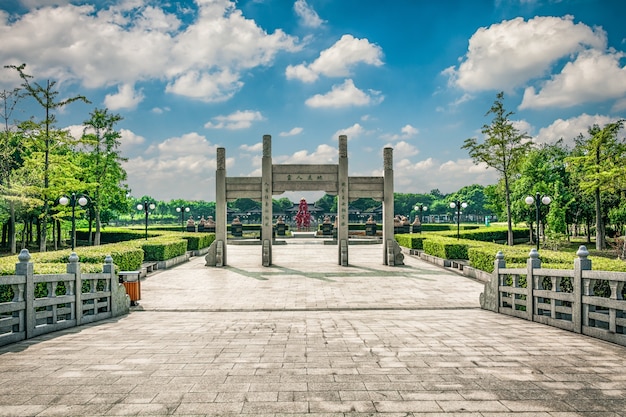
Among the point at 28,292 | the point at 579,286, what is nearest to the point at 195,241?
the point at 28,292

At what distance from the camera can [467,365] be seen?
17.6 ft

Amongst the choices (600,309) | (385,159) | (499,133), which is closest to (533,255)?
(600,309)

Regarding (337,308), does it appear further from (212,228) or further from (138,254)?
(212,228)

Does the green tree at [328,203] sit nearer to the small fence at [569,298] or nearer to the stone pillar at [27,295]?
the small fence at [569,298]

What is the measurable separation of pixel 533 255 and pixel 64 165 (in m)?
28.5

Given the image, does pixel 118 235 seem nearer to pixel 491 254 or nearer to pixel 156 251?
pixel 156 251

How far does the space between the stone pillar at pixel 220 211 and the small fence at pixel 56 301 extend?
364 inches

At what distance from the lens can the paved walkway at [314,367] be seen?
4.14 metres

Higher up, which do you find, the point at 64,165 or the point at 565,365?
the point at 64,165

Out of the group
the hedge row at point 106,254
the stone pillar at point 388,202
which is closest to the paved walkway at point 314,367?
the hedge row at point 106,254

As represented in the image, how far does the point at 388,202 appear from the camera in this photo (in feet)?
64.4

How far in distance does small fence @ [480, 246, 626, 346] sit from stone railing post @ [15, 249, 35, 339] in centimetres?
961

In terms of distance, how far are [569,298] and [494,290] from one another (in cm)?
256

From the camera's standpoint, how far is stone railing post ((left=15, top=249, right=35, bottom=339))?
7.01 meters
